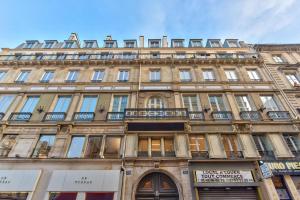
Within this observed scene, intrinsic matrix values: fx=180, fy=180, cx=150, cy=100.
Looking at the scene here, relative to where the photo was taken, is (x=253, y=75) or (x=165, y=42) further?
(x=165, y=42)

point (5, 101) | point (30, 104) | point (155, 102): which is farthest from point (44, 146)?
point (155, 102)

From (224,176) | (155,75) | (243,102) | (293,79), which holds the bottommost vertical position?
(224,176)

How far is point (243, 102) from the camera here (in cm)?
1461

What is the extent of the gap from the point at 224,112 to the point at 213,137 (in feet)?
7.93

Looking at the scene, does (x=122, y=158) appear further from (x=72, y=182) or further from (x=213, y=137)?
(x=213, y=137)

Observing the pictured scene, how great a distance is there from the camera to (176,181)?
33.7 ft

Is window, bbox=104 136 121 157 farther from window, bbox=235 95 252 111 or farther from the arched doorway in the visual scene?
window, bbox=235 95 252 111

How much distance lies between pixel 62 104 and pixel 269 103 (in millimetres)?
16773

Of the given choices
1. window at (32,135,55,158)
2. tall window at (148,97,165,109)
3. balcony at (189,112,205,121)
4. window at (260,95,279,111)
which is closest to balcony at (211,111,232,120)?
balcony at (189,112,205,121)

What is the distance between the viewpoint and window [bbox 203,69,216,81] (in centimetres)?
1642

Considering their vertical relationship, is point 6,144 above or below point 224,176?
above

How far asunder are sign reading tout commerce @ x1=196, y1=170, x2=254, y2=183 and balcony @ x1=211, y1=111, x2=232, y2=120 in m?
3.88

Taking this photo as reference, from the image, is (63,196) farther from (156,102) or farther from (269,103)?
(269,103)

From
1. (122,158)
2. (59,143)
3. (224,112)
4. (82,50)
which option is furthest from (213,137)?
(82,50)
